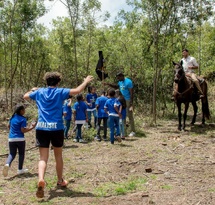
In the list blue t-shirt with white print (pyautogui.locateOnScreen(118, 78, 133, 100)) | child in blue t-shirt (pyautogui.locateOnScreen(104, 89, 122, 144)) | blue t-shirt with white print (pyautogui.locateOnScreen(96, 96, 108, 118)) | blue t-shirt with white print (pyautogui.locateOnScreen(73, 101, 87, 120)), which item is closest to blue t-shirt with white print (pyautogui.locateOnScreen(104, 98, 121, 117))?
child in blue t-shirt (pyautogui.locateOnScreen(104, 89, 122, 144))

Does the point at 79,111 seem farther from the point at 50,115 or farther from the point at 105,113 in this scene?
the point at 50,115

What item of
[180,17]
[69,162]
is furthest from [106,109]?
[180,17]

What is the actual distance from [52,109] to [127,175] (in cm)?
214

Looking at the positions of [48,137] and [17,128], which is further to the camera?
[17,128]

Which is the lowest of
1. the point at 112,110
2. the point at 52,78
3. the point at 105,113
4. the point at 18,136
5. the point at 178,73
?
the point at 18,136

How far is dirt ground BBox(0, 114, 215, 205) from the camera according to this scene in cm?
490

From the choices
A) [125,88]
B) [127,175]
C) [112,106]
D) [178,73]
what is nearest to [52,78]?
[127,175]

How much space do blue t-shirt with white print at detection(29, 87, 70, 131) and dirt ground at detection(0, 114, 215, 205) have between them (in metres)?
1.15

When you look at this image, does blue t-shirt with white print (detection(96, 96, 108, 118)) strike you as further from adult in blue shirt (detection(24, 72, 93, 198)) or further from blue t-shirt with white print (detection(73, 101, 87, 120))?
adult in blue shirt (detection(24, 72, 93, 198))

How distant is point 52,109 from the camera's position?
5094mm

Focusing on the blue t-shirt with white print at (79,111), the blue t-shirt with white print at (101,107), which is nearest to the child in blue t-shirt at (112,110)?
the blue t-shirt with white print at (101,107)

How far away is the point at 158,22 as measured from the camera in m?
13.2

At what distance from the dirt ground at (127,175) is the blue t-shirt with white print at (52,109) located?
1152 mm

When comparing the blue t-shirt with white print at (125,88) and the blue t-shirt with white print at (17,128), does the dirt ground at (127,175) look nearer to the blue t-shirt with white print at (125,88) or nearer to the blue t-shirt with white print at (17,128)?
the blue t-shirt with white print at (17,128)
